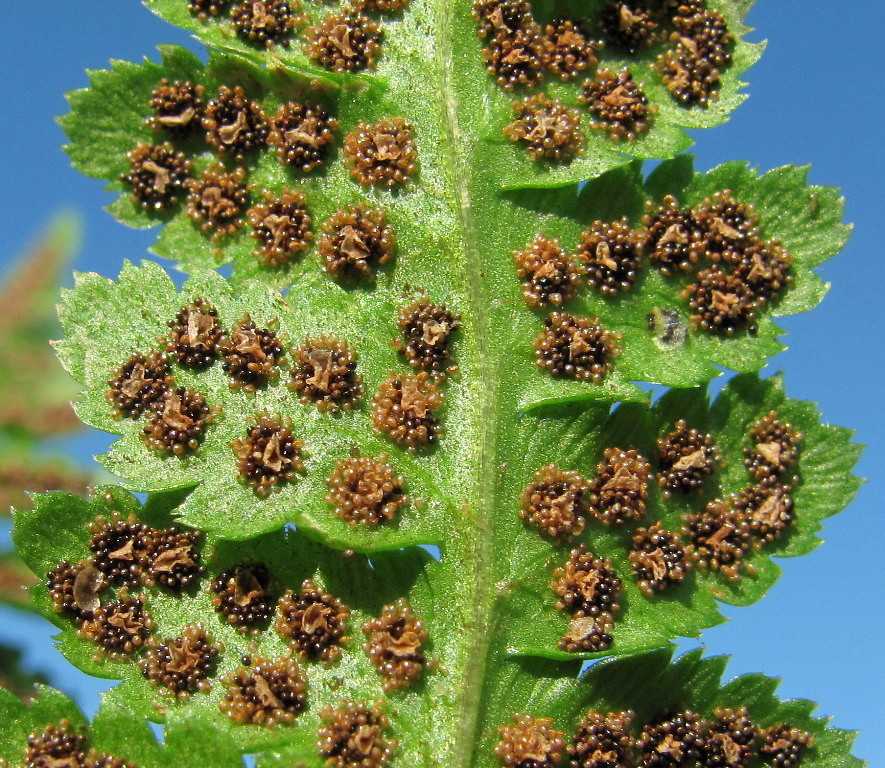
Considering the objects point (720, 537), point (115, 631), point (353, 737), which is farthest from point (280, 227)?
point (720, 537)

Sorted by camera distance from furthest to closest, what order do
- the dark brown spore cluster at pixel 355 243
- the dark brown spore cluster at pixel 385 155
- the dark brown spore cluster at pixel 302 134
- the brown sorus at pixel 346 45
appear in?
the brown sorus at pixel 346 45
the dark brown spore cluster at pixel 302 134
the dark brown spore cluster at pixel 385 155
the dark brown spore cluster at pixel 355 243

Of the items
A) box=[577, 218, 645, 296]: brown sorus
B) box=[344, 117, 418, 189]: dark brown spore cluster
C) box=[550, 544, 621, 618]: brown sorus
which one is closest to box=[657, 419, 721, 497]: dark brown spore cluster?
box=[550, 544, 621, 618]: brown sorus

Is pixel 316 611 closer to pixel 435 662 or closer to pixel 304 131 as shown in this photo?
pixel 435 662

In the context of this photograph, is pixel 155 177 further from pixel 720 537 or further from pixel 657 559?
pixel 720 537

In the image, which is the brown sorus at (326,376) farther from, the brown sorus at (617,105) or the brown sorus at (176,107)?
the brown sorus at (617,105)

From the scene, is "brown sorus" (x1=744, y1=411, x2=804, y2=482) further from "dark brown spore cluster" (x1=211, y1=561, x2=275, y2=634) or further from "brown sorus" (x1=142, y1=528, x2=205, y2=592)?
"brown sorus" (x1=142, y1=528, x2=205, y2=592)

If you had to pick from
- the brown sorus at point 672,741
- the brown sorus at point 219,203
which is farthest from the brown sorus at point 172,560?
the brown sorus at point 672,741

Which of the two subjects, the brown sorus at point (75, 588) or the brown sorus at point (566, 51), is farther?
the brown sorus at point (566, 51)

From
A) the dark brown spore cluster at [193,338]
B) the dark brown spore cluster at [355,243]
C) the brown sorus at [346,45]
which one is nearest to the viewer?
the dark brown spore cluster at [193,338]
